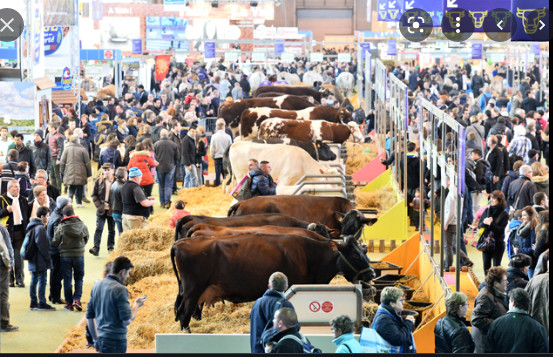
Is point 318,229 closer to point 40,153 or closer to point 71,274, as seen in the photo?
point 71,274

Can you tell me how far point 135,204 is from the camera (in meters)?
13.4

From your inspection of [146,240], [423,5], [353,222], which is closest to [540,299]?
[353,222]

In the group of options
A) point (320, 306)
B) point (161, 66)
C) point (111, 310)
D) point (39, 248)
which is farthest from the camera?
point (161, 66)

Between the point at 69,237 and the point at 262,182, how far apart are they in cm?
354

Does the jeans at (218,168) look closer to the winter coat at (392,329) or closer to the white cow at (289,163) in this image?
the white cow at (289,163)

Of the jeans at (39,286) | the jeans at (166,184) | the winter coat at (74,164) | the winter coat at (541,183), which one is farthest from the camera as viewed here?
the jeans at (166,184)

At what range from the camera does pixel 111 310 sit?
7887 mm

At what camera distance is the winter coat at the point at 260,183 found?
44.3 ft

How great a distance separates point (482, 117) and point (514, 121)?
799mm

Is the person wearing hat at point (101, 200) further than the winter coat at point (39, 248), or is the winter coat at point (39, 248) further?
the person wearing hat at point (101, 200)

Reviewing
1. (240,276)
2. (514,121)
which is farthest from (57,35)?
(240,276)

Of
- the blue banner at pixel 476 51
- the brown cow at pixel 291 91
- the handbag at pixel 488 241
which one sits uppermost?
the blue banner at pixel 476 51

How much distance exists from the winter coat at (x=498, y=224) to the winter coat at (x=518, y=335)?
4.38 metres

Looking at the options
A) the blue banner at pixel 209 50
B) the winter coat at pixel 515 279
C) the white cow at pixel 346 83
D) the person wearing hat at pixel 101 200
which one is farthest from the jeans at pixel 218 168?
the blue banner at pixel 209 50
